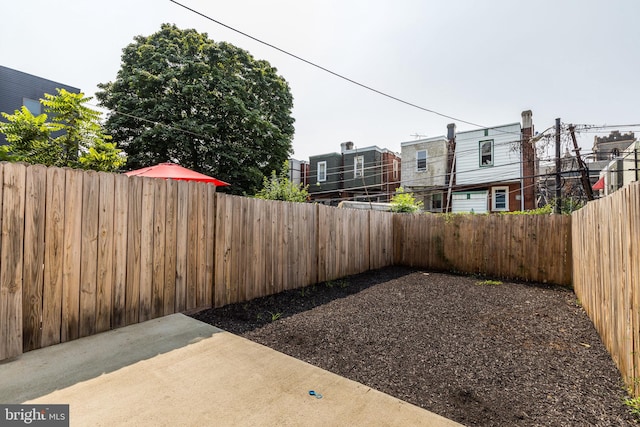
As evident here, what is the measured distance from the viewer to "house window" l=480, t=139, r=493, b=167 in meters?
15.5

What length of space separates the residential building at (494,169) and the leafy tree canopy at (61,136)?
1458 cm

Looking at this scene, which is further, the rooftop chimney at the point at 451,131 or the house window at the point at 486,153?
the rooftop chimney at the point at 451,131

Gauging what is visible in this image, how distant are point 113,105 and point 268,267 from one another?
45.3 feet

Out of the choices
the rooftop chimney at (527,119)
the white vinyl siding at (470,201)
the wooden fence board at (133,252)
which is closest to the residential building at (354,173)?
the white vinyl siding at (470,201)

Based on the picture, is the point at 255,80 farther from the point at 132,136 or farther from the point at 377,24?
the point at 377,24

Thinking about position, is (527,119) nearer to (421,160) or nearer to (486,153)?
(486,153)

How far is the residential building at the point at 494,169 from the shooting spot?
14.6 metres

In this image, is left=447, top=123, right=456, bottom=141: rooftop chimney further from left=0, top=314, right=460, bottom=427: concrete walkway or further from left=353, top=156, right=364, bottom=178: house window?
left=0, top=314, right=460, bottom=427: concrete walkway

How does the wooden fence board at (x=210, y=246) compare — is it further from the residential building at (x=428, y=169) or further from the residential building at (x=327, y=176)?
the residential building at (x=327, y=176)

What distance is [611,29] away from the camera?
19.6ft

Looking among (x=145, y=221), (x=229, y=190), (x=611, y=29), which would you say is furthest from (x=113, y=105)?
(x=611, y=29)

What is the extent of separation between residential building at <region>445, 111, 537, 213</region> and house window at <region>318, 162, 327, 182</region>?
931 centimetres

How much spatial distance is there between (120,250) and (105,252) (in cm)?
15

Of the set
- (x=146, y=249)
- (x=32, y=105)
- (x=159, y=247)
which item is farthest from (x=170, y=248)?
(x=32, y=105)
